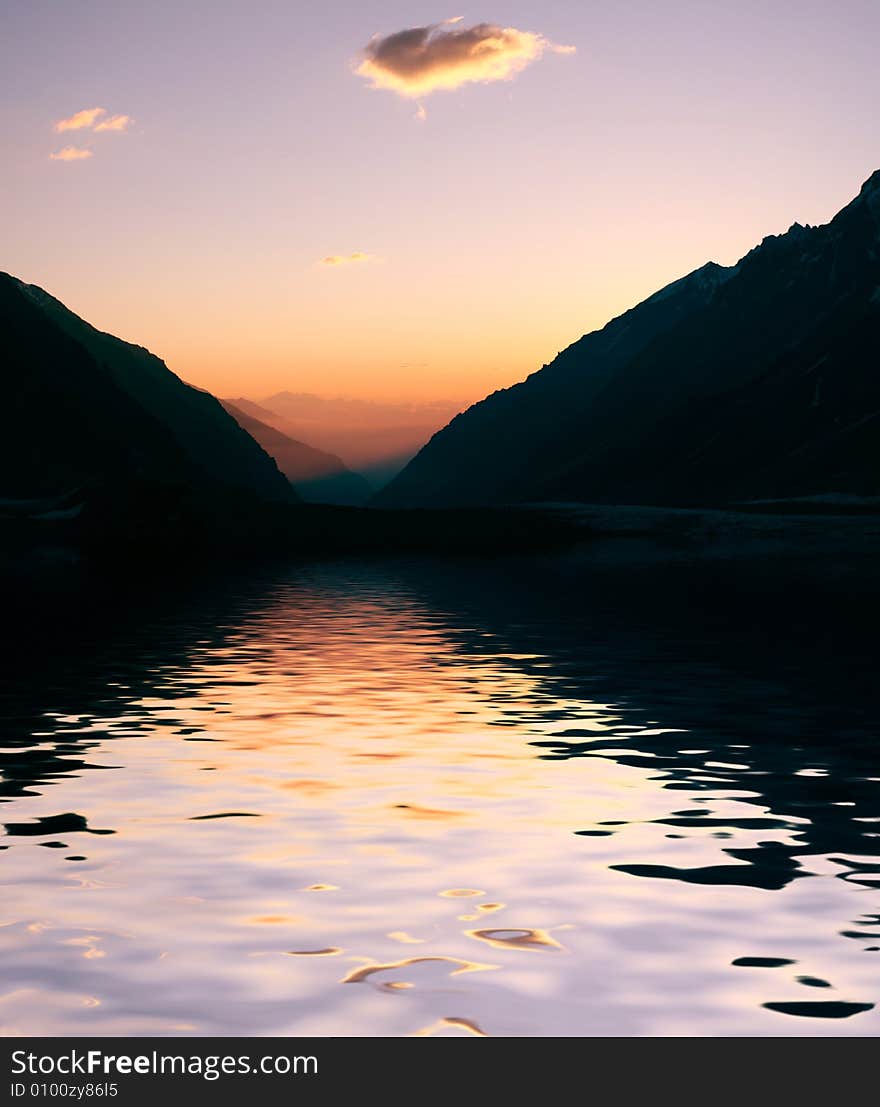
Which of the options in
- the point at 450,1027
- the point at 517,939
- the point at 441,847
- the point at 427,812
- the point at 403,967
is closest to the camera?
the point at 450,1027

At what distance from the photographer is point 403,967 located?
12.4 metres

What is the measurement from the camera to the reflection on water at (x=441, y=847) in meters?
11.7

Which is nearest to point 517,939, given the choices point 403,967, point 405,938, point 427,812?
point 405,938

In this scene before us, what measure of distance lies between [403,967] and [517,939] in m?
1.36

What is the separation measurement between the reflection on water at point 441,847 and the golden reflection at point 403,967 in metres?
0.03

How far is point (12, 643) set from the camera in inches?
1762

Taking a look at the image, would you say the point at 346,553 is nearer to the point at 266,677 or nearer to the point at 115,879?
the point at 266,677

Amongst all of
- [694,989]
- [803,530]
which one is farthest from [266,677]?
[803,530]

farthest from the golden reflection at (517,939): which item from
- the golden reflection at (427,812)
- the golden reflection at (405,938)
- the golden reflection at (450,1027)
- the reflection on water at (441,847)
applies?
the golden reflection at (427,812)

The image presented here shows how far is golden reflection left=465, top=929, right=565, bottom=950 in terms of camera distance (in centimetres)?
1300

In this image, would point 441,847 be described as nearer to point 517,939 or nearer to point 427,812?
point 427,812

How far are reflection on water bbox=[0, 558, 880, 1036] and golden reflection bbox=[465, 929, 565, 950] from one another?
41 mm

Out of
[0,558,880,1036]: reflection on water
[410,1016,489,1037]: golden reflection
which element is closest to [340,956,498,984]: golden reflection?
[0,558,880,1036]: reflection on water

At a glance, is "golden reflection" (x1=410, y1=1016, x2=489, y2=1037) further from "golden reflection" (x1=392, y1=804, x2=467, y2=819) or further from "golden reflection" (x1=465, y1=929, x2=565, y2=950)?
"golden reflection" (x1=392, y1=804, x2=467, y2=819)
